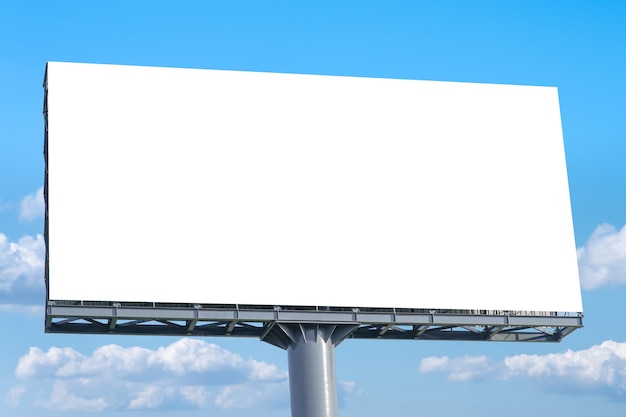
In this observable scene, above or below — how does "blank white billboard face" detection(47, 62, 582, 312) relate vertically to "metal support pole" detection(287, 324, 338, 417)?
above

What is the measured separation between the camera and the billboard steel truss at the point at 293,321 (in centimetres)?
4384

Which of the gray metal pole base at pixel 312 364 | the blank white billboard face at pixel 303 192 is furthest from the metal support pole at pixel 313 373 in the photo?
the blank white billboard face at pixel 303 192

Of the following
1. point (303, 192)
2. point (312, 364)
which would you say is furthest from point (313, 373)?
point (303, 192)

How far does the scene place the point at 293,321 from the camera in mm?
44844

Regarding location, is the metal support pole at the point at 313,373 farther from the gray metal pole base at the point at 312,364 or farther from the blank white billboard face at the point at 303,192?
the blank white billboard face at the point at 303,192

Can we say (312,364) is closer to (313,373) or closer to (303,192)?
(313,373)

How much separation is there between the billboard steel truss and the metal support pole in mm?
423

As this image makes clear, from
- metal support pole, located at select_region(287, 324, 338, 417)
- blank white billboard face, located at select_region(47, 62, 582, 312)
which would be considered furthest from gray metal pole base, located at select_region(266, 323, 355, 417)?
blank white billboard face, located at select_region(47, 62, 582, 312)

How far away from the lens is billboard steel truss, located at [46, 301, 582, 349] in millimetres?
43844

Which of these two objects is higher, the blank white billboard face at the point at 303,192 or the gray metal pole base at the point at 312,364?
the blank white billboard face at the point at 303,192

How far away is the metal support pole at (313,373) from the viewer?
145 ft

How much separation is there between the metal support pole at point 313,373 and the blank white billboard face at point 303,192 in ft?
3.93

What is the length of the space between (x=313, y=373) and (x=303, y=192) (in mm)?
6155

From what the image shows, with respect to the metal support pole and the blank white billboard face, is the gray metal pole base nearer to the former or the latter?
the metal support pole
